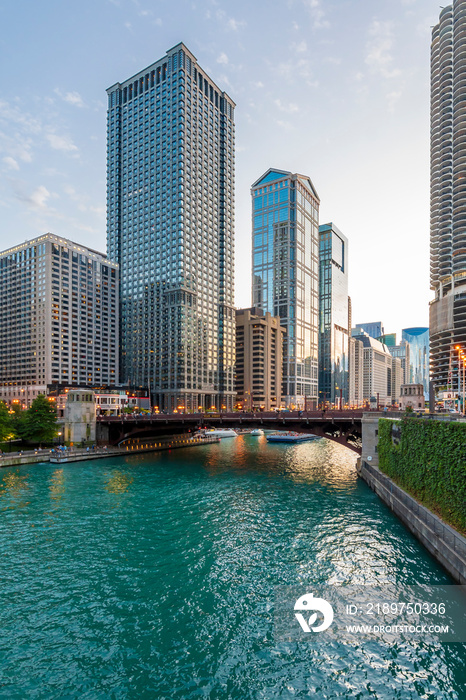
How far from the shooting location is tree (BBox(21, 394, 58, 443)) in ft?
298

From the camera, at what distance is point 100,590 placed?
1052 inches

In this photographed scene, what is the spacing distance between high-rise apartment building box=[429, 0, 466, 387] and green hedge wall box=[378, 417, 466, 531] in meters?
136

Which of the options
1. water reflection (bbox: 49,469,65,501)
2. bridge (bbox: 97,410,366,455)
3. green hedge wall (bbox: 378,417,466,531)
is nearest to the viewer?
green hedge wall (bbox: 378,417,466,531)

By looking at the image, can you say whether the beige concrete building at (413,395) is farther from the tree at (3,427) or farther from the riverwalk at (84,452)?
the tree at (3,427)

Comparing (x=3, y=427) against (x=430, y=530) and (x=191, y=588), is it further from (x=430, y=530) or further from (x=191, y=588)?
(x=430, y=530)

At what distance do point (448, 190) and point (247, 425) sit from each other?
159810 mm

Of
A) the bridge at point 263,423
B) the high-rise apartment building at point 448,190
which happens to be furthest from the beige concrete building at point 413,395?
the high-rise apartment building at point 448,190

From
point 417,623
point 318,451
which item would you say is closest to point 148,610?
point 417,623

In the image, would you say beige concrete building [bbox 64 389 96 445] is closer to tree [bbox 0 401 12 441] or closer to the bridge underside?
the bridge underside

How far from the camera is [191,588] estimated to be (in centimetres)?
2714

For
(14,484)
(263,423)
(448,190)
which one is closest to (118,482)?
(14,484)

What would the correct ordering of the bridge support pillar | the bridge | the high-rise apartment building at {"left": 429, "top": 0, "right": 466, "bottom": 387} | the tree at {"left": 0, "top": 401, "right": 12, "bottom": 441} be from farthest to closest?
1. the high-rise apartment building at {"left": 429, "top": 0, "right": 466, "bottom": 387}
2. the tree at {"left": 0, "top": 401, "right": 12, "bottom": 441}
3. the bridge
4. the bridge support pillar

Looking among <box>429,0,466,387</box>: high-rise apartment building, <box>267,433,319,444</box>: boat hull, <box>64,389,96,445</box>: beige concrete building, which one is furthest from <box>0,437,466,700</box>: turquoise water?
<box>429,0,466,387</box>: high-rise apartment building

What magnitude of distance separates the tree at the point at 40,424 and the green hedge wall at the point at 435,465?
255 feet
